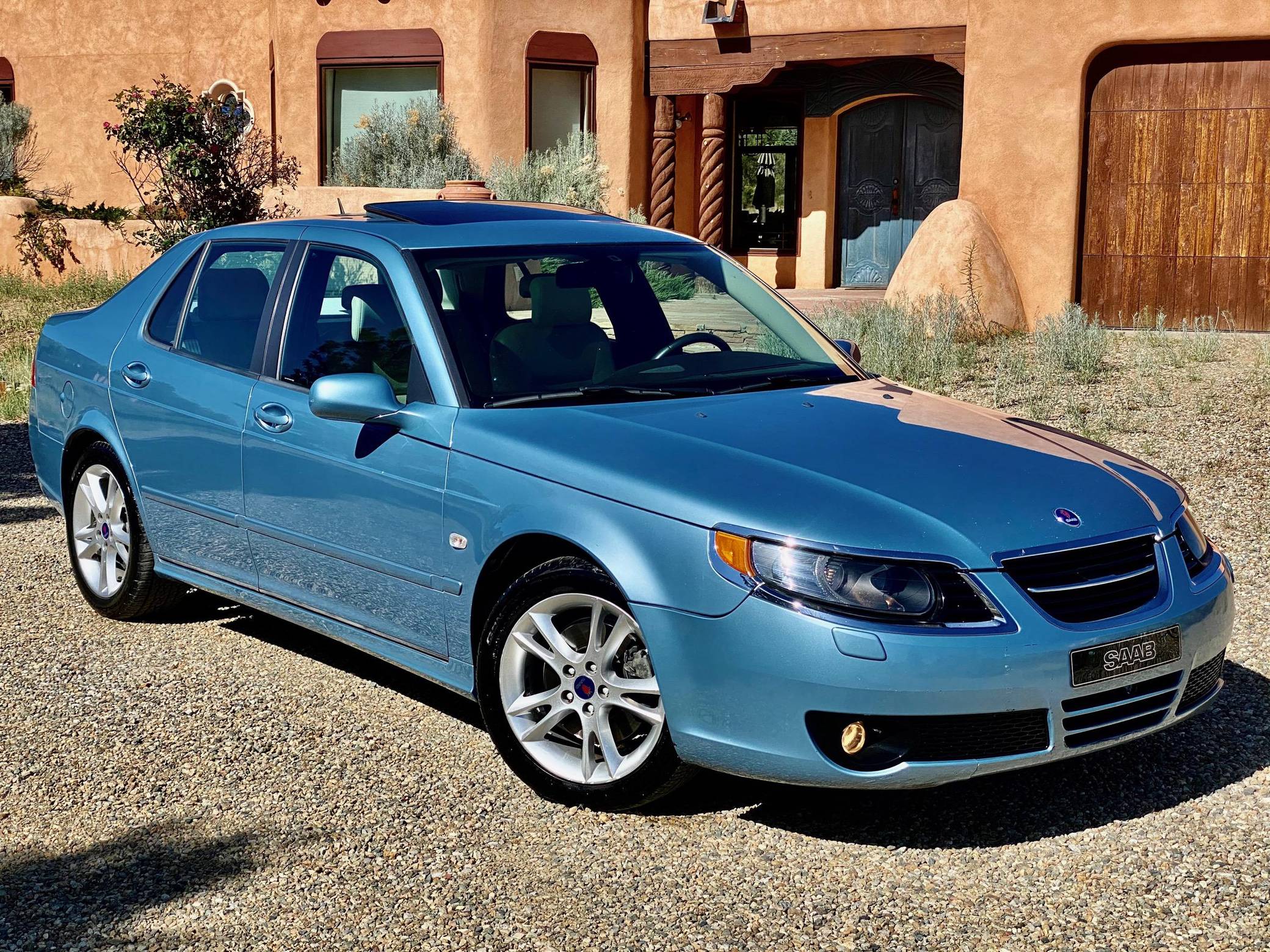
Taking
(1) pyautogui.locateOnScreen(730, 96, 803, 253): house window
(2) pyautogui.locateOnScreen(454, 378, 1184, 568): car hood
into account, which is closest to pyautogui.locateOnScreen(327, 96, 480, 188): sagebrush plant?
(1) pyautogui.locateOnScreen(730, 96, 803, 253): house window

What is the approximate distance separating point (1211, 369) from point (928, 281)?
3570mm

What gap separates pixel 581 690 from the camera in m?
4.38

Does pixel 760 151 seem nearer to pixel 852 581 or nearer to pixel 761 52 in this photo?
pixel 761 52

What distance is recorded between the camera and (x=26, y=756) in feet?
16.2

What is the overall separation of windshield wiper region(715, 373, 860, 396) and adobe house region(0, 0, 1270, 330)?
1032 centimetres

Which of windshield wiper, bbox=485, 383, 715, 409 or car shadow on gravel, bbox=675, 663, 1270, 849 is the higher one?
windshield wiper, bbox=485, 383, 715, 409

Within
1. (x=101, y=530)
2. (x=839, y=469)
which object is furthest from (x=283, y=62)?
(x=839, y=469)

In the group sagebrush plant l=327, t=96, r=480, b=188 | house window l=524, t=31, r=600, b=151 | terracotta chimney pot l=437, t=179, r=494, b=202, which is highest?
house window l=524, t=31, r=600, b=151

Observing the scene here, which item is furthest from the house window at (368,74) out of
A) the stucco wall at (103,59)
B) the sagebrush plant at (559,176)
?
the sagebrush plant at (559,176)

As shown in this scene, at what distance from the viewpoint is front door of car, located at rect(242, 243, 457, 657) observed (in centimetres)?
479

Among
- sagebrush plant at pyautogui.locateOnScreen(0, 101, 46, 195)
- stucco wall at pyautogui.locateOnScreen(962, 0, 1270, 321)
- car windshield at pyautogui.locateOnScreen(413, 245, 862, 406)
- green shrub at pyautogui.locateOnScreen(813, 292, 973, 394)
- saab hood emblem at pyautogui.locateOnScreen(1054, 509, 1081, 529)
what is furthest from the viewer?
sagebrush plant at pyautogui.locateOnScreen(0, 101, 46, 195)

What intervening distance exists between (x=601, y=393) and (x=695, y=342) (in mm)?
640

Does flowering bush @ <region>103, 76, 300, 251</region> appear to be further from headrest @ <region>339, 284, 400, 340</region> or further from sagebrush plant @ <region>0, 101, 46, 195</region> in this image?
headrest @ <region>339, 284, 400, 340</region>

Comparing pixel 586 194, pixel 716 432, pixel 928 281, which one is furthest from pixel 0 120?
pixel 716 432
